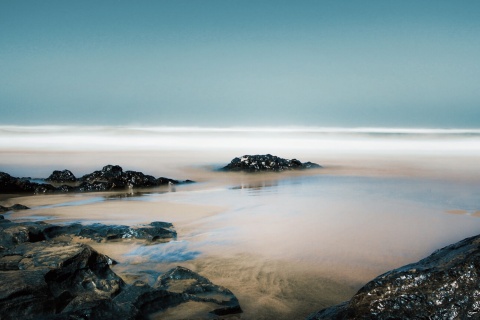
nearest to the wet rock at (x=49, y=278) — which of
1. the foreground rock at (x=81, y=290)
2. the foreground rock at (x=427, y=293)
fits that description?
the foreground rock at (x=81, y=290)

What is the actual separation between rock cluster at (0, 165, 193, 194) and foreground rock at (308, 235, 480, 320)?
6240 mm

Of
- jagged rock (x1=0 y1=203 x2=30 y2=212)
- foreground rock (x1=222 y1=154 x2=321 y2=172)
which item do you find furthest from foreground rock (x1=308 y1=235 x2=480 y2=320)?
foreground rock (x1=222 y1=154 x2=321 y2=172)

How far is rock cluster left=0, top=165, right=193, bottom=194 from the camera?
7289 millimetres

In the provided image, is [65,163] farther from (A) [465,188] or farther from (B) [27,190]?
(A) [465,188]

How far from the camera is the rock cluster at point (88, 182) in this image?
729 centimetres

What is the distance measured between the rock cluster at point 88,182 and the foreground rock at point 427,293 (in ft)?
20.5

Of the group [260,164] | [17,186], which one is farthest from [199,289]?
[260,164]

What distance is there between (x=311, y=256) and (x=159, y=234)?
140 centimetres

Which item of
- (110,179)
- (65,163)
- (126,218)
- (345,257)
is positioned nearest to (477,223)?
(345,257)

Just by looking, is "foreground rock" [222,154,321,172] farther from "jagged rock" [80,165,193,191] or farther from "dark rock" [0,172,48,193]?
"dark rock" [0,172,48,193]

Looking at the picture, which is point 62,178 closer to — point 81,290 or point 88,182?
point 88,182

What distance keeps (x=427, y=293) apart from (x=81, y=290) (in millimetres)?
1908

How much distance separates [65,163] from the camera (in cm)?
1335

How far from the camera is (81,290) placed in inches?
109
